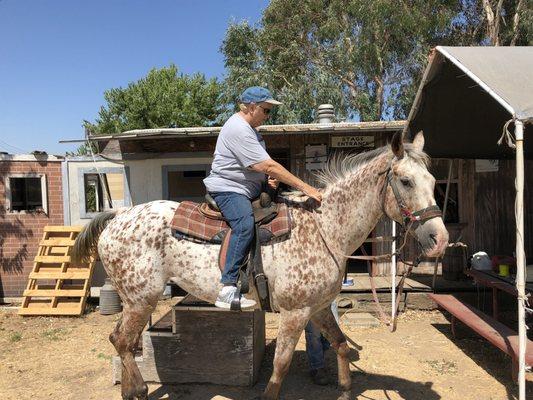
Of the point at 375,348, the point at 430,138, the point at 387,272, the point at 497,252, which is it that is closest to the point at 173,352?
the point at 375,348

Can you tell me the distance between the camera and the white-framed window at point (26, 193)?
791 centimetres

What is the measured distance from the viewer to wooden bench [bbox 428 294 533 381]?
352 cm

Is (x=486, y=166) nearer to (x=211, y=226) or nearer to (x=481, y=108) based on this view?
(x=481, y=108)

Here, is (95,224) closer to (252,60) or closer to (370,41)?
(370,41)

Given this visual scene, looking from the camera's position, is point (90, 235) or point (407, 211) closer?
point (407, 211)

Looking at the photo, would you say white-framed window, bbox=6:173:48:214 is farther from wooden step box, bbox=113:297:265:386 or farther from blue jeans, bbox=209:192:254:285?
blue jeans, bbox=209:192:254:285

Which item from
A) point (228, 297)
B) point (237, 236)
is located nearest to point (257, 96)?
point (237, 236)

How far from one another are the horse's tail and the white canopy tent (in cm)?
324

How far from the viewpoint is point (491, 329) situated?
13.9 ft

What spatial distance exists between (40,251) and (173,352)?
194 inches

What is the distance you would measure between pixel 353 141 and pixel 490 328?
418 centimetres

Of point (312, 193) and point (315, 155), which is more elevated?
point (315, 155)

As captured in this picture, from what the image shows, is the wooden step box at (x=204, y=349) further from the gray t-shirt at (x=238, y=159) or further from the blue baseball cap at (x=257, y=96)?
the blue baseball cap at (x=257, y=96)

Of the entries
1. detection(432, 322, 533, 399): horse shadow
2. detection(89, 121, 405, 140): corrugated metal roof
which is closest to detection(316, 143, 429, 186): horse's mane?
detection(432, 322, 533, 399): horse shadow
